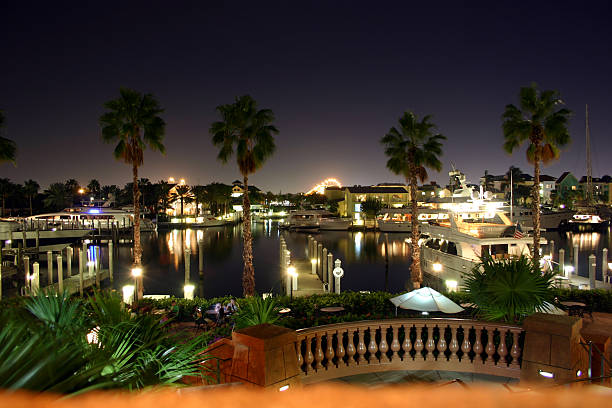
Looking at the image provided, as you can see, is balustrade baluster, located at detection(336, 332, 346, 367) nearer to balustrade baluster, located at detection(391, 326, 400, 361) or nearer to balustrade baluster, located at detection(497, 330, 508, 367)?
balustrade baluster, located at detection(391, 326, 400, 361)

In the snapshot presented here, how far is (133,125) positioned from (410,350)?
59.6 feet

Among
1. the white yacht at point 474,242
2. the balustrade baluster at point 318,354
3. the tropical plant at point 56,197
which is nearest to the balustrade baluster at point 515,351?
the balustrade baluster at point 318,354

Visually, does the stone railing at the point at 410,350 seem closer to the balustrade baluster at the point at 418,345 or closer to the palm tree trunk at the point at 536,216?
the balustrade baluster at the point at 418,345

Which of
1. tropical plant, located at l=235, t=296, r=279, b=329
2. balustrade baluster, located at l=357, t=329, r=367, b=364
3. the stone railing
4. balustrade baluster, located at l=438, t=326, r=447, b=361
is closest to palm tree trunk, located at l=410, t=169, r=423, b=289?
the stone railing

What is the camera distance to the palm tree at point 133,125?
20.5 metres

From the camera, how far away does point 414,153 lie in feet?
76.1

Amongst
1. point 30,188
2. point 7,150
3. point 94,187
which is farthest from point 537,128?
point 94,187

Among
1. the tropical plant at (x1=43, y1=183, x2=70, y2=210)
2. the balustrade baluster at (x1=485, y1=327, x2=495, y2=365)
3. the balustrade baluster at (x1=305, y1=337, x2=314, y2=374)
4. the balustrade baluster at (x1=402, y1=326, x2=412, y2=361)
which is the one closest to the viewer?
the balustrade baluster at (x1=305, y1=337, x2=314, y2=374)

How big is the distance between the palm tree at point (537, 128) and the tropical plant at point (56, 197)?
12179cm

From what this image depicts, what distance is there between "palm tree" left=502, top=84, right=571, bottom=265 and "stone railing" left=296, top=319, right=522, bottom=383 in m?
15.2

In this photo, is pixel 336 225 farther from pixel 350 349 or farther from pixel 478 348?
pixel 350 349

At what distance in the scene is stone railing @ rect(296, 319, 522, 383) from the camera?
8.09 m

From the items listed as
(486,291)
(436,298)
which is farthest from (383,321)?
(436,298)

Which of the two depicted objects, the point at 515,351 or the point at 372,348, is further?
the point at 372,348
